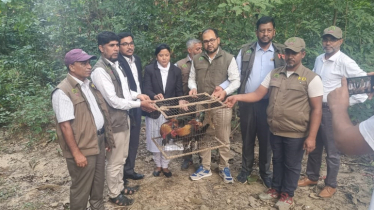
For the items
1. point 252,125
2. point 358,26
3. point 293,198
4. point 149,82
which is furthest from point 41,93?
point 358,26

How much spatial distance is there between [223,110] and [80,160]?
209cm

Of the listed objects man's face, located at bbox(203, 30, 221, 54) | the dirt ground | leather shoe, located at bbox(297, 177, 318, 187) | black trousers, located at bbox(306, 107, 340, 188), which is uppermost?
man's face, located at bbox(203, 30, 221, 54)

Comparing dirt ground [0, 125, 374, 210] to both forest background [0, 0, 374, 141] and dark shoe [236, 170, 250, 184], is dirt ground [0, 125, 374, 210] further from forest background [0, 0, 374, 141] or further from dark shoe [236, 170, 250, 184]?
forest background [0, 0, 374, 141]

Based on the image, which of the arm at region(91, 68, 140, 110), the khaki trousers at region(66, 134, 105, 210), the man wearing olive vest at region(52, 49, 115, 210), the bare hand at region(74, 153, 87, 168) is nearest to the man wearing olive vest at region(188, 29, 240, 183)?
the arm at region(91, 68, 140, 110)

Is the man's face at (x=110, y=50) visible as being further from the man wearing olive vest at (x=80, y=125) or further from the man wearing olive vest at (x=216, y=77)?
the man wearing olive vest at (x=216, y=77)

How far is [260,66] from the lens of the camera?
3.96 m

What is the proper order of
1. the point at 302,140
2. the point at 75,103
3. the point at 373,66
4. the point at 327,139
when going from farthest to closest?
1. the point at 373,66
2. the point at 327,139
3. the point at 302,140
4. the point at 75,103

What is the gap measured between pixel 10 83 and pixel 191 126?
6251mm

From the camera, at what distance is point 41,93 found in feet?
24.2

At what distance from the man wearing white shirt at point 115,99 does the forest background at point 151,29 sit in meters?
1.61

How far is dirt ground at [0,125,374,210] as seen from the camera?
3830 mm

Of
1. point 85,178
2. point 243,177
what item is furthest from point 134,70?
point 243,177

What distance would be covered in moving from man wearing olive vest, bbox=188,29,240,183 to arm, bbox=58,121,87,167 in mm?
1823

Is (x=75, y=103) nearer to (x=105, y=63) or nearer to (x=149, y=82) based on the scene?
(x=105, y=63)
